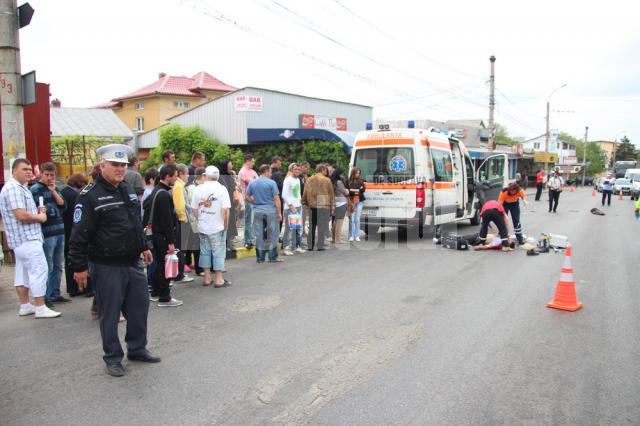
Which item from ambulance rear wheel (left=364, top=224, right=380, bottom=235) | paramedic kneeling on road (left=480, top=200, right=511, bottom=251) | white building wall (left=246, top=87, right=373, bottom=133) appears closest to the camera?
paramedic kneeling on road (left=480, top=200, right=511, bottom=251)

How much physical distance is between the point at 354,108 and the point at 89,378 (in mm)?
33291

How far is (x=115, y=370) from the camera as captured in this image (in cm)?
434

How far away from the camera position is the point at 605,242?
1252cm

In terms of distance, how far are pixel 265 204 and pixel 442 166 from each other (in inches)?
209

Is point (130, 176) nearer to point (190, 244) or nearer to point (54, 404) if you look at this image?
point (190, 244)

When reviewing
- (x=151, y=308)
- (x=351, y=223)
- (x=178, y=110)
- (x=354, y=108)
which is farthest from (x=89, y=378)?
(x=178, y=110)

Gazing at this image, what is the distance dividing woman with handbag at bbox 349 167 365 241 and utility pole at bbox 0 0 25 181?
6.91m

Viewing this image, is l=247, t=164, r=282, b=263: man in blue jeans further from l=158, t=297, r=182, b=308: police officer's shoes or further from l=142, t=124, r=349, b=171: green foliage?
l=142, t=124, r=349, b=171: green foliage

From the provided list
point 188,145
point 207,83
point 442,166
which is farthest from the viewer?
point 207,83

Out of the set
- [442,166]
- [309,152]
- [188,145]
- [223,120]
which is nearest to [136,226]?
[442,166]

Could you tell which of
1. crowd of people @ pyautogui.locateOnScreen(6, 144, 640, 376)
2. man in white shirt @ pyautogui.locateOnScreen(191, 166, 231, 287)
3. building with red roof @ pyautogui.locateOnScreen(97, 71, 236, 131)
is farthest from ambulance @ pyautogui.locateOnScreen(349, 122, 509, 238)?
building with red roof @ pyautogui.locateOnScreen(97, 71, 236, 131)

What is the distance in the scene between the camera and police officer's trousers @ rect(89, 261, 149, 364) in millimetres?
4363

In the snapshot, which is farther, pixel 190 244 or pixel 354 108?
pixel 354 108

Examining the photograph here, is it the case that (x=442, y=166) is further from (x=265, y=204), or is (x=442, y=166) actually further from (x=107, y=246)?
(x=107, y=246)
